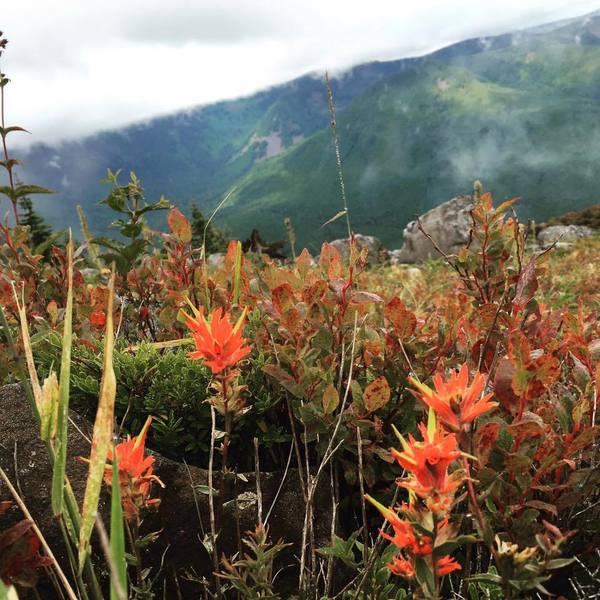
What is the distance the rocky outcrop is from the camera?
1.94 meters

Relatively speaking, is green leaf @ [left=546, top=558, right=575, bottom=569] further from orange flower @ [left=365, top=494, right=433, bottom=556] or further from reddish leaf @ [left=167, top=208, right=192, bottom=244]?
reddish leaf @ [left=167, top=208, right=192, bottom=244]

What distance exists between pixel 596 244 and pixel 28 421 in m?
13.3

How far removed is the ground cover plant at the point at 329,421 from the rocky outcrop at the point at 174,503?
3cm

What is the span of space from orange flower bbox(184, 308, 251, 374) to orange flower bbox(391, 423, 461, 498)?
0.54m

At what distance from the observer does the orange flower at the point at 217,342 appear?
4.50ft

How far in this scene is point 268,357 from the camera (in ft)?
7.89

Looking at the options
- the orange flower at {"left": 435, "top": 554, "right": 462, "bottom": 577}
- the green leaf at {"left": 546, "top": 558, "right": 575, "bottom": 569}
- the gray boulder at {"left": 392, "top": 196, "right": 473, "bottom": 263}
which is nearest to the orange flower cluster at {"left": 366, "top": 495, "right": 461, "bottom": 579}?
the orange flower at {"left": 435, "top": 554, "right": 462, "bottom": 577}

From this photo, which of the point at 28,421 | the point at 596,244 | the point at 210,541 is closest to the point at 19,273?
the point at 28,421

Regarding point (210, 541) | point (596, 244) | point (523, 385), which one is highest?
point (523, 385)

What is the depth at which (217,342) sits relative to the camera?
4.54ft

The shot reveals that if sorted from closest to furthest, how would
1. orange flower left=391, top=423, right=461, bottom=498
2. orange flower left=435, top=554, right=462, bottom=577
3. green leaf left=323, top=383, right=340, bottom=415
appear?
orange flower left=391, top=423, right=461, bottom=498, orange flower left=435, top=554, right=462, bottom=577, green leaf left=323, top=383, right=340, bottom=415

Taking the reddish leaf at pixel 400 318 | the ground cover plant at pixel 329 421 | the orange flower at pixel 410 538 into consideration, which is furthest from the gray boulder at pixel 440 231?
the orange flower at pixel 410 538

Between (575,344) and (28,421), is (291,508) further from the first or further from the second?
(575,344)

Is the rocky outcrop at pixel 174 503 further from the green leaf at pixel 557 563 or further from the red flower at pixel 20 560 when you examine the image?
the green leaf at pixel 557 563
